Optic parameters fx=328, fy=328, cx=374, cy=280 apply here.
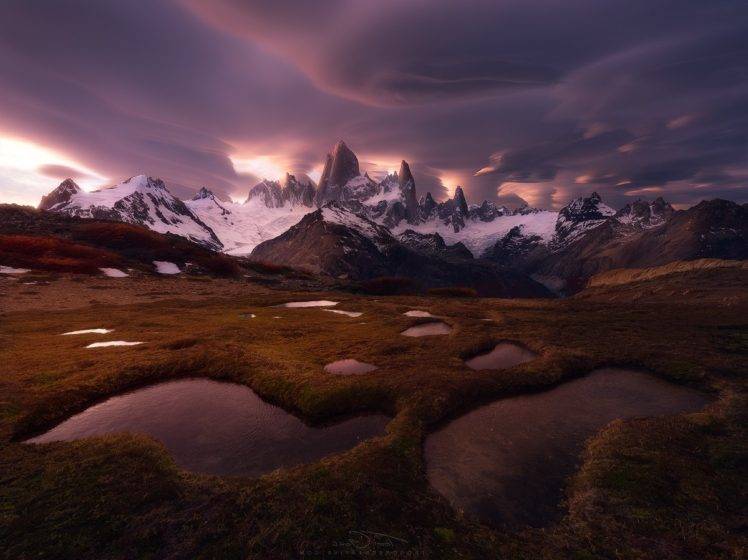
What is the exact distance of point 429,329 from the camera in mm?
45000

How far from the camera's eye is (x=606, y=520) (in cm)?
1209

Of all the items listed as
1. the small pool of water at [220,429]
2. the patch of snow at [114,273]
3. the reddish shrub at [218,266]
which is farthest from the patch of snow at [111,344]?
the reddish shrub at [218,266]

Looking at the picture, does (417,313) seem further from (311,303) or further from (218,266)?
(218,266)

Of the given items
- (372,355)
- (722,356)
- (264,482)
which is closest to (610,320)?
(722,356)

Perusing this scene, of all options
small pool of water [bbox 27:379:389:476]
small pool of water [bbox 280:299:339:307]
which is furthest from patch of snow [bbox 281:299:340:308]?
small pool of water [bbox 27:379:389:476]

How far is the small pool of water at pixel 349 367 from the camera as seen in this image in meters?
27.1

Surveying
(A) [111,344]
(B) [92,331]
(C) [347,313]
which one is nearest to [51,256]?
(B) [92,331]

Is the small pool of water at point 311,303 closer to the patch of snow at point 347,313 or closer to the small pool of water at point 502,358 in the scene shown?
the patch of snow at point 347,313

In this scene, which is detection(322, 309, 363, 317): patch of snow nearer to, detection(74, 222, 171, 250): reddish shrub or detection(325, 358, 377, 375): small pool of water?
detection(325, 358, 377, 375): small pool of water

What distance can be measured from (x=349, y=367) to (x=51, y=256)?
375 ft

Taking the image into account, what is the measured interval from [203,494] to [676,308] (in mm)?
78285

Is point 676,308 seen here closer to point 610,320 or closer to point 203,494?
point 610,320

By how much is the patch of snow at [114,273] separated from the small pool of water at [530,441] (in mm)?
107539

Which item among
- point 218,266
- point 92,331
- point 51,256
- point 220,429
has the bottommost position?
point 220,429
